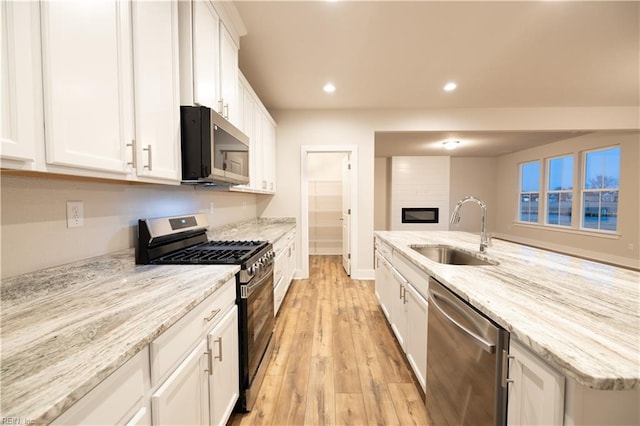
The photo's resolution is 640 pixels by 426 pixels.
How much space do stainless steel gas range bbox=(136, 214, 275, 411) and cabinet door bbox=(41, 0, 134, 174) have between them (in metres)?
0.59

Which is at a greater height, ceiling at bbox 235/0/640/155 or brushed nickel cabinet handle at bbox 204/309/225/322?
ceiling at bbox 235/0/640/155

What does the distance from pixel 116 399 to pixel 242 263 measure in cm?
86

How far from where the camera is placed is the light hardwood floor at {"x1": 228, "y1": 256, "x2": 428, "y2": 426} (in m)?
1.57

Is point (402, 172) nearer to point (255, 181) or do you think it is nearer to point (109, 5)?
point (255, 181)

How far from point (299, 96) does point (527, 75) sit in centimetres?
284

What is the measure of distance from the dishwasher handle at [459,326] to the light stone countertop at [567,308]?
101 mm

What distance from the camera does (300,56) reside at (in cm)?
276

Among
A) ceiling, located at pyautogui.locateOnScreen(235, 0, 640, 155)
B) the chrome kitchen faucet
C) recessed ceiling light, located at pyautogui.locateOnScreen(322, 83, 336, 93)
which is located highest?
ceiling, located at pyautogui.locateOnScreen(235, 0, 640, 155)

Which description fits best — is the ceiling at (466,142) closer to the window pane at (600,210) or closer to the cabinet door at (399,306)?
the window pane at (600,210)

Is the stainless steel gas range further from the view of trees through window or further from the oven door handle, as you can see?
the view of trees through window

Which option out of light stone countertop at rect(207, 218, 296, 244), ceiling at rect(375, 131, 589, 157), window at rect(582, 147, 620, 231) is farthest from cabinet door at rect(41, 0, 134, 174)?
window at rect(582, 147, 620, 231)

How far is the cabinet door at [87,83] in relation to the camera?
2.68ft

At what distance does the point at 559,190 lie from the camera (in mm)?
6406

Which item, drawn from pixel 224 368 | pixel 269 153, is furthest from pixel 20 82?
pixel 269 153
